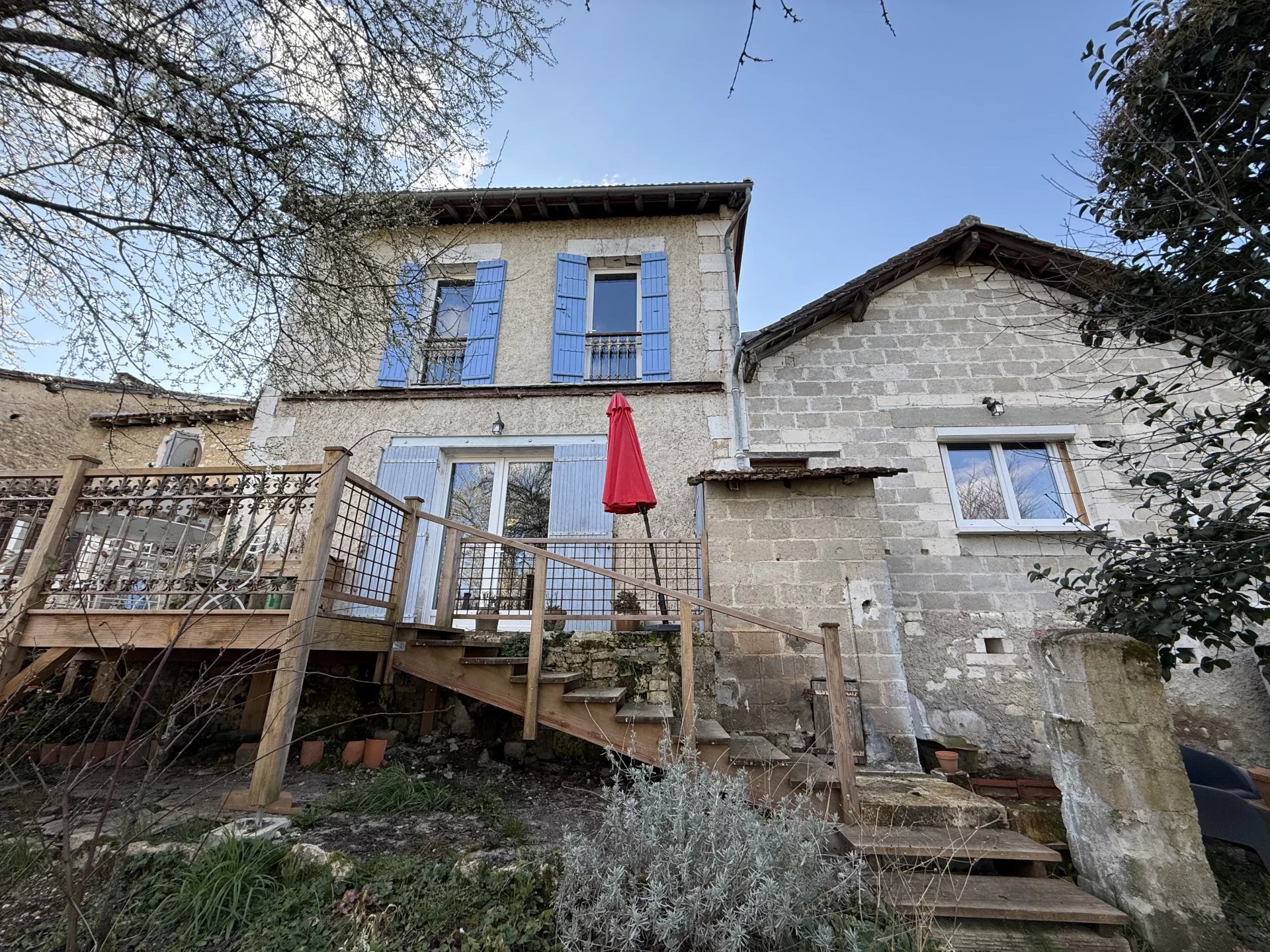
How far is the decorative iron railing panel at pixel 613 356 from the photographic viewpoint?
21.6 feet

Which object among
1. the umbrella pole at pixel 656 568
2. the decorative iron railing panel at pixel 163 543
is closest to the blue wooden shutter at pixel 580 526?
the umbrella pole at pixel 656 568

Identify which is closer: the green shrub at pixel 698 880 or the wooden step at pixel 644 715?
the green shrub at pixel 698 880

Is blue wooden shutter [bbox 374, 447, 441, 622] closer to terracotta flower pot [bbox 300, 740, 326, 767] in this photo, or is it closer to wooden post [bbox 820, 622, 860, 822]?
terracotta flower pot [bbox 300, 740, 326, 767]

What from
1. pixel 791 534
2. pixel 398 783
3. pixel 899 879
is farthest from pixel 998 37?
pixel 398 783

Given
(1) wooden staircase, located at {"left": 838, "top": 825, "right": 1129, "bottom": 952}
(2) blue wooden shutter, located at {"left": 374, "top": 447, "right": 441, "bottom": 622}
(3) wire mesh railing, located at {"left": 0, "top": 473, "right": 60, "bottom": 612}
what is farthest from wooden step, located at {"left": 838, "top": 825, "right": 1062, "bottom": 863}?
(3) wire mesh railing, located at {"left": 0, "top": 473, "right": 60, "bottom": 612}

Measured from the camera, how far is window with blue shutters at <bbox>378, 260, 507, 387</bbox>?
6.45 meters

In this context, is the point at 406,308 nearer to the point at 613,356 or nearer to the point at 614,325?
the point at 613,356

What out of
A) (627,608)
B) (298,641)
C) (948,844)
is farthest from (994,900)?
(298,641)

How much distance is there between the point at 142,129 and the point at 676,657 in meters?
5.11

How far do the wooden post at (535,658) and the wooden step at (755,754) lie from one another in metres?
1.28

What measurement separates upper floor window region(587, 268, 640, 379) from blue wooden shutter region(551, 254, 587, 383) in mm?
133

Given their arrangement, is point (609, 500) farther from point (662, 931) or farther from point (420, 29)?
point (420, 29)

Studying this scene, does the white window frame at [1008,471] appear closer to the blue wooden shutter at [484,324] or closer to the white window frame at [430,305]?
the blue wooden shutter at [484,324]

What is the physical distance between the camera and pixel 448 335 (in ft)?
22.6
